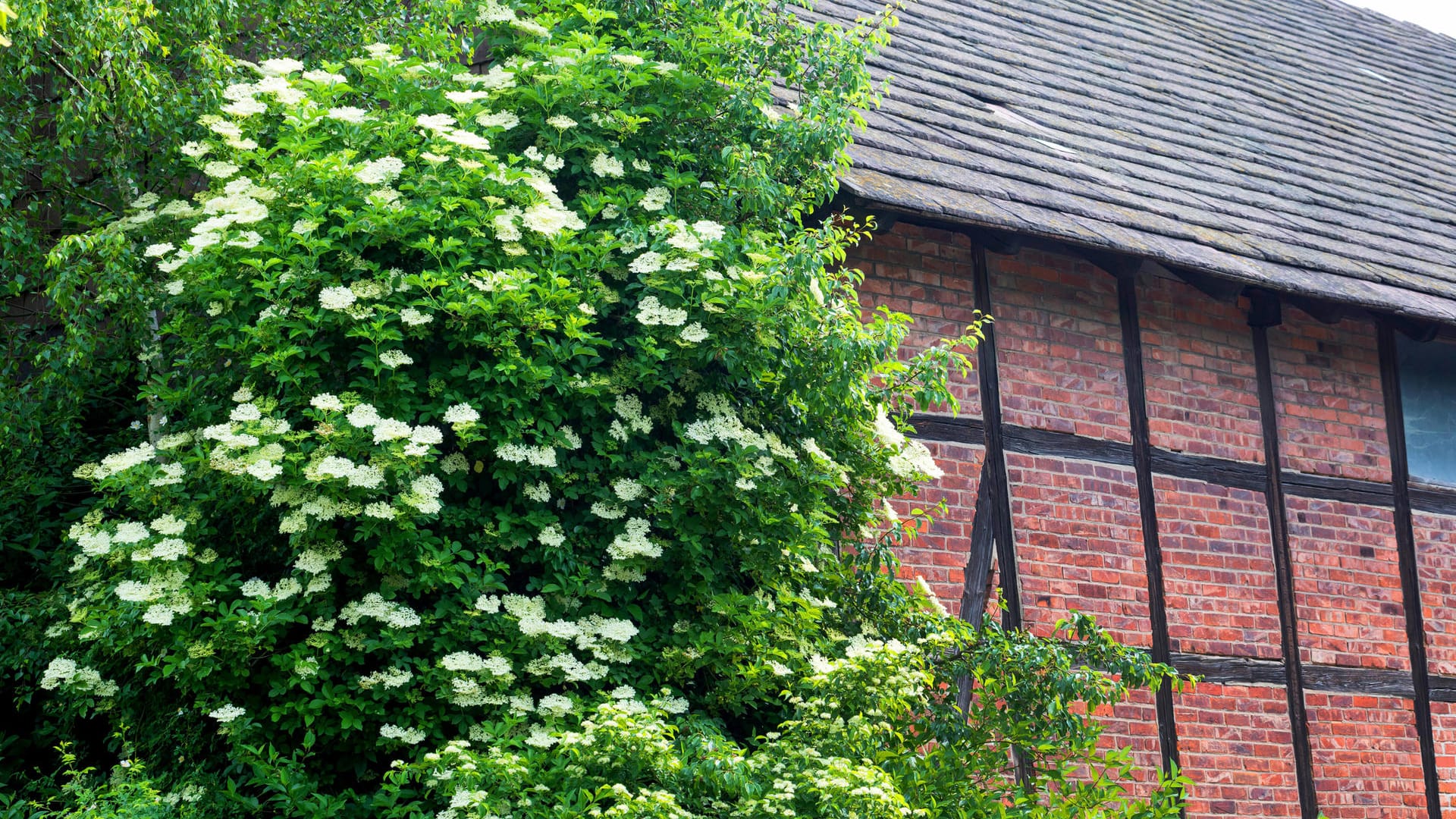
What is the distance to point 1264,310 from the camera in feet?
25.1

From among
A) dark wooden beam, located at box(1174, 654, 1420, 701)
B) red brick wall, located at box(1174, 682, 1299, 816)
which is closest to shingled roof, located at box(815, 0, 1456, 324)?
dark wooden beam, located at box(1174, 654, 1420, 701)

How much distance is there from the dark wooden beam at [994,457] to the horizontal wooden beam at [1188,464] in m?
0.06

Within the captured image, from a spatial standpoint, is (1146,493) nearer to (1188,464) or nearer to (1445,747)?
(1188,464)

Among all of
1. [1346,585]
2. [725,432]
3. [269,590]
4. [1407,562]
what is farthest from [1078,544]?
[269,590]

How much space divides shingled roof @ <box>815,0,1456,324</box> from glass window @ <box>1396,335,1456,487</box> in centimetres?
42

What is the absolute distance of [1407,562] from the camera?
307 inches

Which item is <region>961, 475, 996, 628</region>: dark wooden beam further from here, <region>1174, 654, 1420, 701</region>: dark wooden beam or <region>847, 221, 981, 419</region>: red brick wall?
<region>1174, 654, 1420, 701</region>: dark wooden beam

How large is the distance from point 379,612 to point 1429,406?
6.58m

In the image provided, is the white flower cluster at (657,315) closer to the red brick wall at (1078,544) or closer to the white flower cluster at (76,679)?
the white flower cluster at (76,679)

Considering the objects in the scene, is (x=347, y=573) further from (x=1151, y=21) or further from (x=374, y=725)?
(x=1151, y=21)

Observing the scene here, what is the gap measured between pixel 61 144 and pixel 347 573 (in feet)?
7.65

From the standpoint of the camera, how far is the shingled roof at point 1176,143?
696 cm

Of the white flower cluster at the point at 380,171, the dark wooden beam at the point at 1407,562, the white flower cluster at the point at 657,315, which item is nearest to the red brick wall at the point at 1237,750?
the dark wooden beam at the point at 1407,562

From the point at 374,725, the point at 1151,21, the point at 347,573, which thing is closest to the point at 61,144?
the point at 347,573
